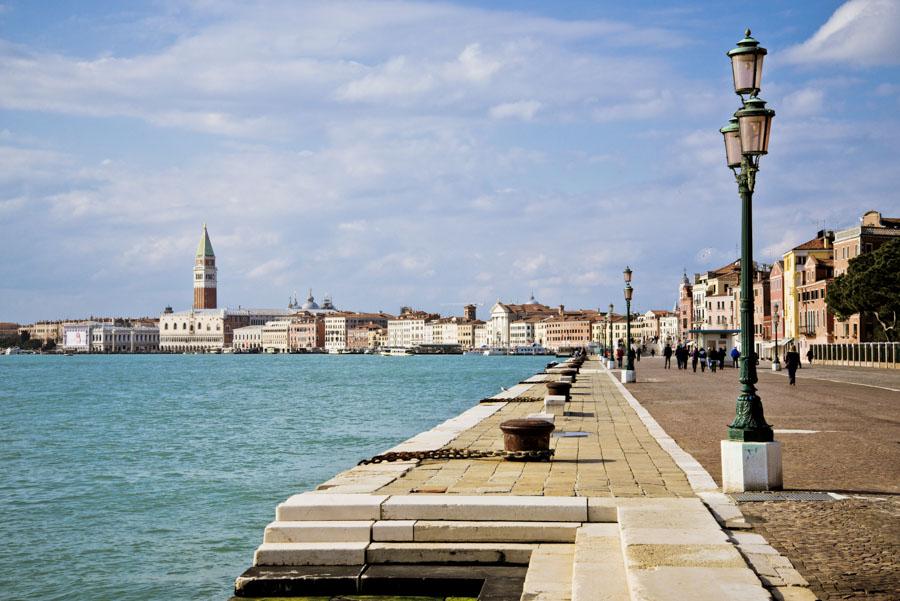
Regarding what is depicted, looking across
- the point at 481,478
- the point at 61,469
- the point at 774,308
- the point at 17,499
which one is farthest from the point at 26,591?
the point at 774,308

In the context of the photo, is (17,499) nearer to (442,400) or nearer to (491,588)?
(491,588)

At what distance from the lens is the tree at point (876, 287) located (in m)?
64.8

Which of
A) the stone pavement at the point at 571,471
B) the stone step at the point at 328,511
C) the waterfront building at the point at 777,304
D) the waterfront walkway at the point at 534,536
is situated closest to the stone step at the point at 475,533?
the waterfront walkway at the point at 534,536

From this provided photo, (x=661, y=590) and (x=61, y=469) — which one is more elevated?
(x=661, y=590)

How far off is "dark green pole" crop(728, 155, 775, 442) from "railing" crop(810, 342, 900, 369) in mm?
54326

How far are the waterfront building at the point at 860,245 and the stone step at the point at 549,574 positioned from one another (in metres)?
75.3

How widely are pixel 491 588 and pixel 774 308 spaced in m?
103

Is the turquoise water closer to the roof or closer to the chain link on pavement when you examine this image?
the chain link on pavement

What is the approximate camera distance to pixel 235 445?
28484 mm

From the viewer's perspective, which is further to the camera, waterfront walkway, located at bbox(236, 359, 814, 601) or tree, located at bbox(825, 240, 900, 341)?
tree, located at bbox(825, 240, 900, 341)

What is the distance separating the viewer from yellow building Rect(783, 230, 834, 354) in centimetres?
9750

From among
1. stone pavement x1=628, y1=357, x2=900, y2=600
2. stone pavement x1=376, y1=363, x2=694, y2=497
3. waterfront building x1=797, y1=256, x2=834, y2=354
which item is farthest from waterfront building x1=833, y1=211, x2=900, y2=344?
stone pavement x1=376, y1=363, x2=694, y2=497

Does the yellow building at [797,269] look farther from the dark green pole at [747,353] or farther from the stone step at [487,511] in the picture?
the stone step at [487,511]

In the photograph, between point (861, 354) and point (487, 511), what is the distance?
65.0 m
